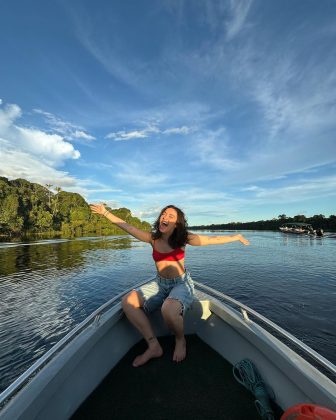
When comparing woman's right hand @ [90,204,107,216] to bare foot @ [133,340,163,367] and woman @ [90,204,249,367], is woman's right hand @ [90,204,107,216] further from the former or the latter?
bare foot @ [133,340,163,367]

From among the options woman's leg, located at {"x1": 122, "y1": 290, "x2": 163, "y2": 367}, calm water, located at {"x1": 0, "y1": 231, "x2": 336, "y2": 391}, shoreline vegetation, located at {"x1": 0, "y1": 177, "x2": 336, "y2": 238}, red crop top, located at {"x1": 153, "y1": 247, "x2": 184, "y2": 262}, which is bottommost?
calm water, located at {"x1": 0, "y1": 231, "x2": 336, "y2": 391}

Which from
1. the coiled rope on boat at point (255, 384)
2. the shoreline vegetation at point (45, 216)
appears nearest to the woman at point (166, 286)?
the coiled rope on boat at point (255, 384)

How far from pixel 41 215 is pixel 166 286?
83.0 meters

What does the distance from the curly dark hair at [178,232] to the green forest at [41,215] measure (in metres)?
51.0

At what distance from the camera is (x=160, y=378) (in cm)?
317

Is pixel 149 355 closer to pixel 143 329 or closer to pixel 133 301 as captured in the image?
pixel 143 329

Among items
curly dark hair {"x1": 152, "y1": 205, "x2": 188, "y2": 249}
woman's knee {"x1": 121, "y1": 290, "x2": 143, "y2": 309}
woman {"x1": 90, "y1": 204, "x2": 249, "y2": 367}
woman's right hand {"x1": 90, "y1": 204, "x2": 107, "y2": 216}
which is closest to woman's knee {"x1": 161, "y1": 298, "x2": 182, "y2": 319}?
woman {"x1": 90, "y1": 204, "x2": 249, "y2": 367}

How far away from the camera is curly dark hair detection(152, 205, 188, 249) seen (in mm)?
3943

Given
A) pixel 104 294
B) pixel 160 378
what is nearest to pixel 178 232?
pixel 160 378

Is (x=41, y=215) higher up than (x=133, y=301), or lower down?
higher up

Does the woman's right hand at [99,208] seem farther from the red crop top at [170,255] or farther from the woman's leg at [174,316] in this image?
the woman's leg at [174,316]

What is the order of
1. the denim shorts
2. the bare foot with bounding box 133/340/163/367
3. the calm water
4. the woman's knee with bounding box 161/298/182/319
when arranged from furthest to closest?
the calm water < the denim shorts < the bare foot with bounding box 133/340/163/367 < the woman's knee with bounding box 161/298/182/319

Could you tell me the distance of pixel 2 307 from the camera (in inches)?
449

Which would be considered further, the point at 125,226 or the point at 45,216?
the point at 45,216
